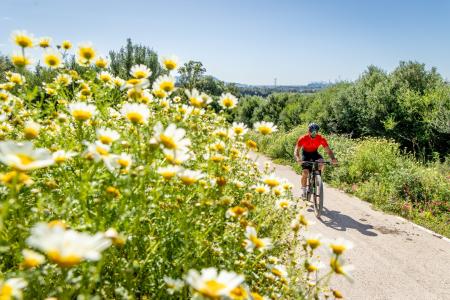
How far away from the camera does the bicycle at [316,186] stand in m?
6.95

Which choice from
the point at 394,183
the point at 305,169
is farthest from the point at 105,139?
the point at 394,183

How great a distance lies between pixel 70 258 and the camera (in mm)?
955

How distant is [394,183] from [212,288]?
865 cm

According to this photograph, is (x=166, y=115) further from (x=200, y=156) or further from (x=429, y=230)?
(x=429, y=230)

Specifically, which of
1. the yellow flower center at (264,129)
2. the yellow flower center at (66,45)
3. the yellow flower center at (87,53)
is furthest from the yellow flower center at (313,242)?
the yellow flower center at (66,45)

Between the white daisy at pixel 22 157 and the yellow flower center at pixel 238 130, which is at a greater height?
the white daisy at pixel 22 157

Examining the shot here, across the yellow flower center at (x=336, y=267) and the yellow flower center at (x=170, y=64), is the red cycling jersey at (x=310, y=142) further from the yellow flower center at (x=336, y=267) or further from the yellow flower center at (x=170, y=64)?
the yellow flower center at (x=336, y=267)

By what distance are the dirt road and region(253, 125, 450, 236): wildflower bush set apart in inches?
20.0

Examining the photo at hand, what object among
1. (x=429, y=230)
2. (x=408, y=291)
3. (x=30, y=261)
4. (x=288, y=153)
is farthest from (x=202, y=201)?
(x=288, y=153)

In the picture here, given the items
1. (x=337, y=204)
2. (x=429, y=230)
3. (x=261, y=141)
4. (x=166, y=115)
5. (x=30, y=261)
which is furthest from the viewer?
(x=261, y=141)

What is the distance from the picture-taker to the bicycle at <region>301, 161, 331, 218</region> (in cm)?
695

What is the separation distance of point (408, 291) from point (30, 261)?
469 cm

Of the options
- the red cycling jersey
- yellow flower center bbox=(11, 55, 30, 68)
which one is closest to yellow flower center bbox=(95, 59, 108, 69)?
yellow flower center bbox=(11, 55, 30, 68)

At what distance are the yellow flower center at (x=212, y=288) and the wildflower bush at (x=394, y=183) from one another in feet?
23.1
